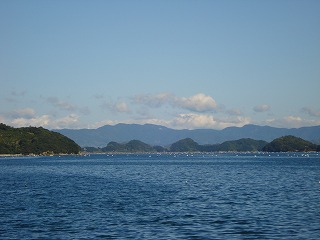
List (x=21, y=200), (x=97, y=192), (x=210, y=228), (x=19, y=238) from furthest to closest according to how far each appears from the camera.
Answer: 1. (x=97, y=192)
2. (x=21, y=200)
3. (x=210, y=228)
4. (x=19, y=238)

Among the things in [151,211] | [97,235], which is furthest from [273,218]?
[97,235]

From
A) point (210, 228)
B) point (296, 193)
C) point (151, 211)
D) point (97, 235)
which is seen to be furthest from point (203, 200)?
point (97, 235)

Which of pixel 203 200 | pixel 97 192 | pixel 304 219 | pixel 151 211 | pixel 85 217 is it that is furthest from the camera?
pixel 97 192

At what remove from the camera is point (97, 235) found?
138 ft

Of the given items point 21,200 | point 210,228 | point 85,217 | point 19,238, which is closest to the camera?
point 19,238

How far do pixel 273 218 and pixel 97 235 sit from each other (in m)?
18.1

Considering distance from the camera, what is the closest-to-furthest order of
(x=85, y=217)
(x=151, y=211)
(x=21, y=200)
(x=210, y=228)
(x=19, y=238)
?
(x=19, y=238)
(x=210, y=228)
(x=85, y=217)
(x=151, y=211)
(x=21, y=200)

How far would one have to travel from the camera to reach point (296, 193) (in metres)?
74.6

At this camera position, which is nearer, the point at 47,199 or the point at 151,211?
the point at 151,211

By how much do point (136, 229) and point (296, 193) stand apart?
37324 millimetres

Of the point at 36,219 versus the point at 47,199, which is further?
the point at 47,199

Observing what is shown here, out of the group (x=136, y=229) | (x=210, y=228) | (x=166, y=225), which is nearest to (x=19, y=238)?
(x=136, y=229)

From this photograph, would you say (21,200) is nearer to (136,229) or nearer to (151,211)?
(151,211)

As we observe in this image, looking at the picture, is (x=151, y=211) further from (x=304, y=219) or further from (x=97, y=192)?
(x=97, y=192)
